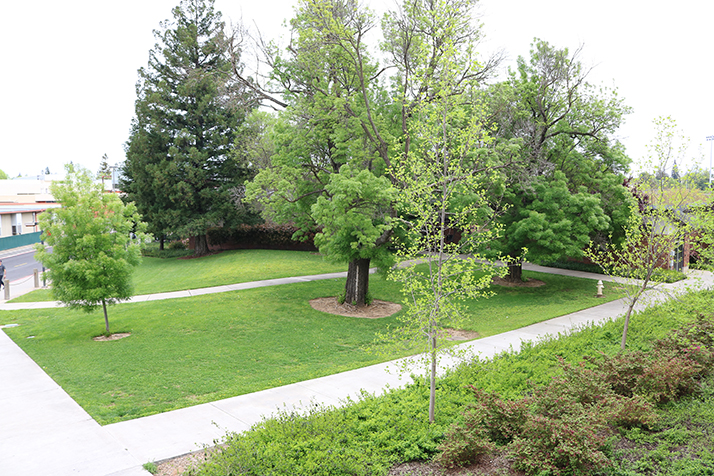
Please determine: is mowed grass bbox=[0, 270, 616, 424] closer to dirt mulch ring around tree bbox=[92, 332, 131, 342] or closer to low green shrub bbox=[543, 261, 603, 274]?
dirt mulch ring around tree bbox=[92, 332, 131, 342]

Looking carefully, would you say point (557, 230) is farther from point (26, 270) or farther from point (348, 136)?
point (26, 270)

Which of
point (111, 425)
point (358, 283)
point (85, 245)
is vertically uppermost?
point (85, 245)

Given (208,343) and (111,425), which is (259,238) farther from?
(111,425)

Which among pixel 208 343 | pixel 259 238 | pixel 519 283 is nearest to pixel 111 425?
pixel 208 343

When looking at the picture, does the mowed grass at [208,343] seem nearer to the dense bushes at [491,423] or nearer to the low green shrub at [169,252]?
the dense bushes at [491,423]

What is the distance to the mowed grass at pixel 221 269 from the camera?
21.5 metres

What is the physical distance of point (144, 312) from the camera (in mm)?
15719

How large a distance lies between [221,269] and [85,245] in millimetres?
13872

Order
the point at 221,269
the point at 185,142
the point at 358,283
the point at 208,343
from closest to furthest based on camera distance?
the point at 208,343 < the point at 358,283 < the point at 221,269 < the point at 185,142

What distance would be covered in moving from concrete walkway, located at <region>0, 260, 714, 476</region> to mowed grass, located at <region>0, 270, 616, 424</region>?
1.07 feet

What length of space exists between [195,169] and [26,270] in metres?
12.0

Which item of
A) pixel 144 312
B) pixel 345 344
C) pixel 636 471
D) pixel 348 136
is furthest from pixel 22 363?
pixel 636 471

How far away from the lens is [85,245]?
12344mm

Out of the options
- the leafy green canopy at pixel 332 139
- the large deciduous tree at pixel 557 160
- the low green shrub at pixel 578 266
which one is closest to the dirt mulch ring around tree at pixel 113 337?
the leafy green canopy at pixel 332 139
